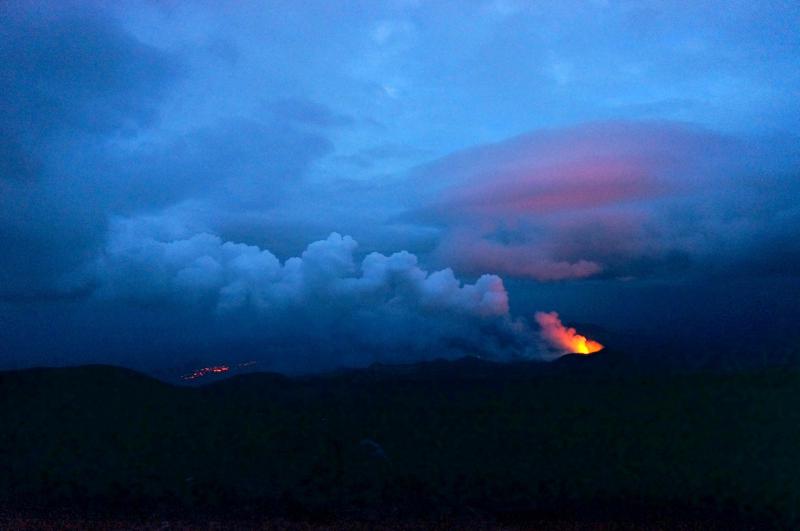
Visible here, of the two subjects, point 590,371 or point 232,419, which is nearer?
point 232,419

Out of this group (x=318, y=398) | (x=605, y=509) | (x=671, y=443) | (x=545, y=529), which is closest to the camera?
(x=545, y=529)

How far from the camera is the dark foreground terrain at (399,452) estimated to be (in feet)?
98.4

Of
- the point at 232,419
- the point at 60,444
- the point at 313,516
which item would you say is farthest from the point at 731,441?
the point at 60,444

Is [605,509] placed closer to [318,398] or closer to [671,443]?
[671,443]

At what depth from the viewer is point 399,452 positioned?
4128 centimetres

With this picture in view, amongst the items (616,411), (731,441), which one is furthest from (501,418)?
(731,441)

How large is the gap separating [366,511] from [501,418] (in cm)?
2553

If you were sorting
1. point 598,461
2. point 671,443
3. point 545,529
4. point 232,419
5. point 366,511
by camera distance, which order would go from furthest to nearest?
point 232,419
point 671,443
point 598,461
point 366,511
point 545,529

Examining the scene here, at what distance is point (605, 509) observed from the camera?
31094 mm

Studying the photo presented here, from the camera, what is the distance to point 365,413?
2041 inches

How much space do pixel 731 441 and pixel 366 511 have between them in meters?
31.2

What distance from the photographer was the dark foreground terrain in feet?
98.4

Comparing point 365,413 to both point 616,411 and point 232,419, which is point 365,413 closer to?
point 232,419

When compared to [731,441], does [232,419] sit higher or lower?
higher
